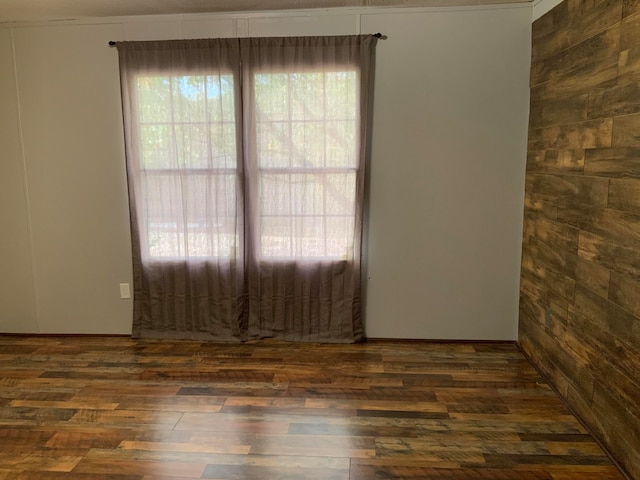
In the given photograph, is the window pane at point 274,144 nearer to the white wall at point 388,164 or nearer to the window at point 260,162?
the window at point 260,162

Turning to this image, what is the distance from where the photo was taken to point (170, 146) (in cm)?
348

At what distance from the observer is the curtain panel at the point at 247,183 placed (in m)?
3.35

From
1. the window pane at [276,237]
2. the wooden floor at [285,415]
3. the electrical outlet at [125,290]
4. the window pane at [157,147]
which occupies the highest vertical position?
the window pane at [157,147]

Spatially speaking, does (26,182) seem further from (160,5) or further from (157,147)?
(160,5)

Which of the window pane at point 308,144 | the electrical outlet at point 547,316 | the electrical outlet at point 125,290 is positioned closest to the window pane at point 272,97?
the window pane at point 308,144

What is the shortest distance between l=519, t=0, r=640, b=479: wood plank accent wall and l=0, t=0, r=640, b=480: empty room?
3 cm

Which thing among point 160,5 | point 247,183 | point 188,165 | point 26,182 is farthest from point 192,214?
point 160,5

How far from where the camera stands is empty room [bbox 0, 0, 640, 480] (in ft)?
9.20

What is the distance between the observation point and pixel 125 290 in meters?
3.73

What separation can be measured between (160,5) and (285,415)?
2.67m

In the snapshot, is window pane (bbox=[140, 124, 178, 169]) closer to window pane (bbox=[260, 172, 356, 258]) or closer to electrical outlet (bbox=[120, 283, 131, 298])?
window pane (bbox=[260, 172, 356, 258])

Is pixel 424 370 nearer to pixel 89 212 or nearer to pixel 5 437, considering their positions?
pixel 5 437

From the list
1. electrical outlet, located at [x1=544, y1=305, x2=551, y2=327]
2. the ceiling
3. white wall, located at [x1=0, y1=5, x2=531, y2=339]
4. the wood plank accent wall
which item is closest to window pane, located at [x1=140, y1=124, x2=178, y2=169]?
white wall, located at [x1=0, y1=5, x2=531, y2=339]

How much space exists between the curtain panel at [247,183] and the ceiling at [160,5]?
0.68 ft
